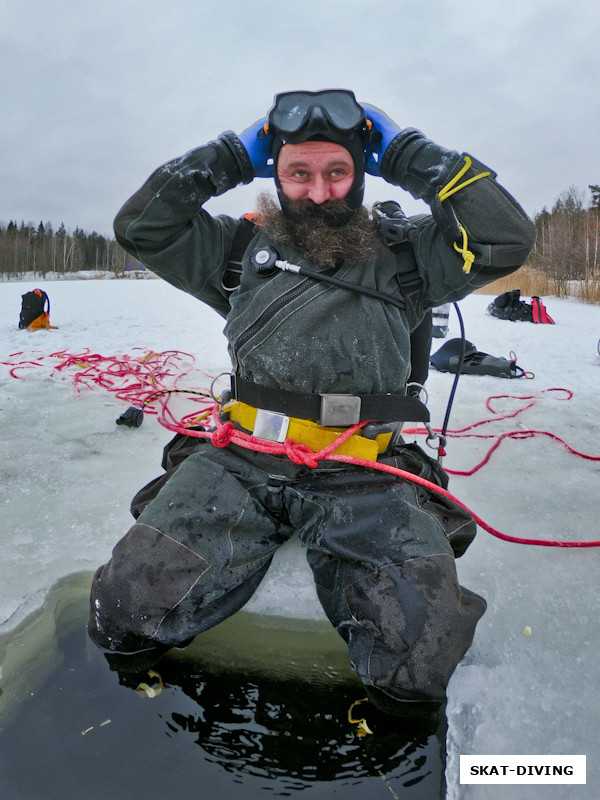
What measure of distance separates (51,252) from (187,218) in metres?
53.4

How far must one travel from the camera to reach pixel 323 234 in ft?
5.41

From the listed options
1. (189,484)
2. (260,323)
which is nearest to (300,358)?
(260,323)

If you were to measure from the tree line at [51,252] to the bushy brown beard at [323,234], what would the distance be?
45.1m

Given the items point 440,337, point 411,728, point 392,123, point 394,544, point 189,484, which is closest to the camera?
point 411,728

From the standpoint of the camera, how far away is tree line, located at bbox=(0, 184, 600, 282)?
1802 centimetres

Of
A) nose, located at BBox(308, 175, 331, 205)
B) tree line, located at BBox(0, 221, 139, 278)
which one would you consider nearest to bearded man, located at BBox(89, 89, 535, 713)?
nose, located at BBox(308, 175, 331, 205)

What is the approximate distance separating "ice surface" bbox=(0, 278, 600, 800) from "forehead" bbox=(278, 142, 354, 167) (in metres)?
1.21

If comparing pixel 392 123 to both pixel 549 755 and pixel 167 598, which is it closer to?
pixel 167 598

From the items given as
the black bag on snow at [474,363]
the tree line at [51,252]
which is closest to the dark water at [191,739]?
the black bag on snow at [474,363]

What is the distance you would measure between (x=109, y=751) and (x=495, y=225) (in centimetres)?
165

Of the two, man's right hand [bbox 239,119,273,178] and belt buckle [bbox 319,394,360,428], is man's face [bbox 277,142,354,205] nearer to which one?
man's right hand [bbox 239,119,273,178]

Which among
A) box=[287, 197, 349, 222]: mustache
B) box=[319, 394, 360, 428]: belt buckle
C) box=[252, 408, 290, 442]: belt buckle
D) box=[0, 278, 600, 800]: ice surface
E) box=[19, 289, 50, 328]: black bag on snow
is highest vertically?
box=[287, 197, 349, 222]: mustache

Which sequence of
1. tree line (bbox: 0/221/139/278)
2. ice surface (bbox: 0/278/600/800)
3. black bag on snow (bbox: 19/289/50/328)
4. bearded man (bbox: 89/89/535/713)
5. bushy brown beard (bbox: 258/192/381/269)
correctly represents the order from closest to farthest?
ice surface (bbox: 0/278/600/800) < bearded man (bbox: 89/89/535/713) < bushy brown beard (bbox: 258/192/381/269) < black bag on snow (bbox: 19/289/50/328) < tree line (bbox: 0/221/139/278)

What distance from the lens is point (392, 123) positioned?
5.69 feet
